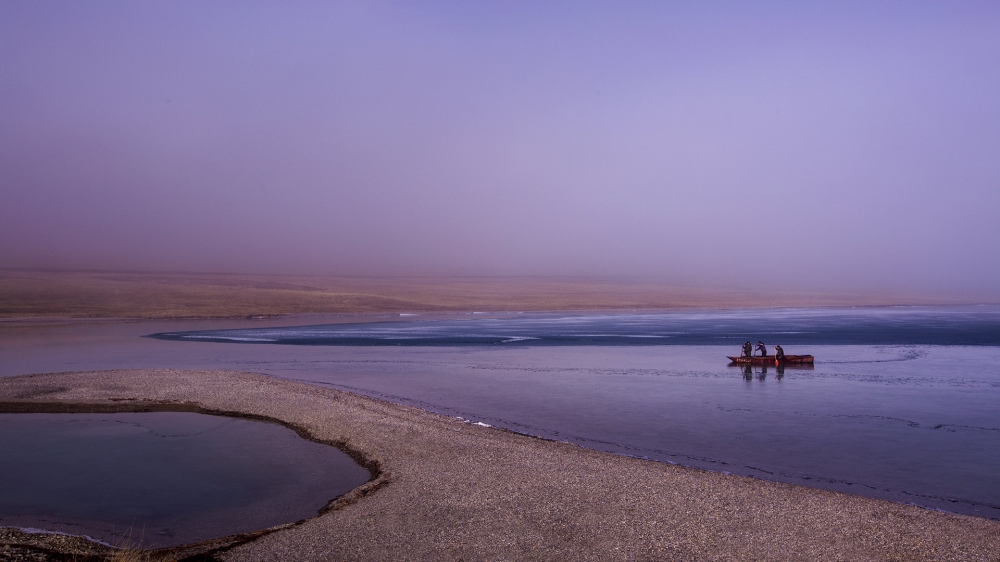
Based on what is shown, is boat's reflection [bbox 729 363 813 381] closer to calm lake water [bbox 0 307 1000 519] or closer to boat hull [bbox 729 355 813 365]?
boat hull [bbox 729 355 813 365]

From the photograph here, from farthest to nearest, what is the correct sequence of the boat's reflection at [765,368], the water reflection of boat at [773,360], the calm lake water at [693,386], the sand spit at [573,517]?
1. the water reflection of boat at [773,360]
2. the boat's reflection at [765,368]
3. the calm lake water at [693,386]
4. the sand spit at [573,517]

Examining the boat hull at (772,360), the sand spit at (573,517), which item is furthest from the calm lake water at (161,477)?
the boat hull at (772,360)

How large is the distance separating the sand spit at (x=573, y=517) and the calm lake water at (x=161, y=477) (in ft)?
3.59

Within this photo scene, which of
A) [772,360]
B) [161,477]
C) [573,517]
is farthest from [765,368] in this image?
[161,477]

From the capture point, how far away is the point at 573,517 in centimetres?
954

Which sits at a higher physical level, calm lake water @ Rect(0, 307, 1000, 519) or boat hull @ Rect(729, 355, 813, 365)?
boat hull @ Rect(729, 355, 813, 365)

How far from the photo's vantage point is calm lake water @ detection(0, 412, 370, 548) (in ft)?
33.0

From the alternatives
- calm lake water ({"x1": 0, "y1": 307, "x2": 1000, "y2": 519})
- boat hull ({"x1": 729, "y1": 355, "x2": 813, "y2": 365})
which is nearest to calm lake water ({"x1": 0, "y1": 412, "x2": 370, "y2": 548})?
calm lake water ({"x1": 0, "y1": 307, "x2": 1000, "y2": 519})

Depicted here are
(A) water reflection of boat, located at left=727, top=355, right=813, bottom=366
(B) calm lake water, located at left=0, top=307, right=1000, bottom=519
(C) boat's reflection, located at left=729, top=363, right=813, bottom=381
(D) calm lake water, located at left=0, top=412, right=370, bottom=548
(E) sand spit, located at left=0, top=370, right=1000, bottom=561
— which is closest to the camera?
(E) sand spit, located at left=0, top=370, right=1000, bottom=561

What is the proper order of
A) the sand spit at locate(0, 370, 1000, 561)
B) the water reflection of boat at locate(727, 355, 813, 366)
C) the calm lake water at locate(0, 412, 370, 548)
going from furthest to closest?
the water reflection of boat at locate(727, 355, 813, 366), the calm lake water at locate(0, 412, 370, 548), the sand spit at locate(0, 370, 1000, 561)

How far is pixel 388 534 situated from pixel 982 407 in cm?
1987

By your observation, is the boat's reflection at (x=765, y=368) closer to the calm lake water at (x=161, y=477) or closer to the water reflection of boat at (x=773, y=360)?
the water reflection of boat at (x=773, y=360)

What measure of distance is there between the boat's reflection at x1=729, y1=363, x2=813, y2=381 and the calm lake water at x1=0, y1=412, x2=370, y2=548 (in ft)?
66.6

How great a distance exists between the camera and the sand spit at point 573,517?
27.2 ft
